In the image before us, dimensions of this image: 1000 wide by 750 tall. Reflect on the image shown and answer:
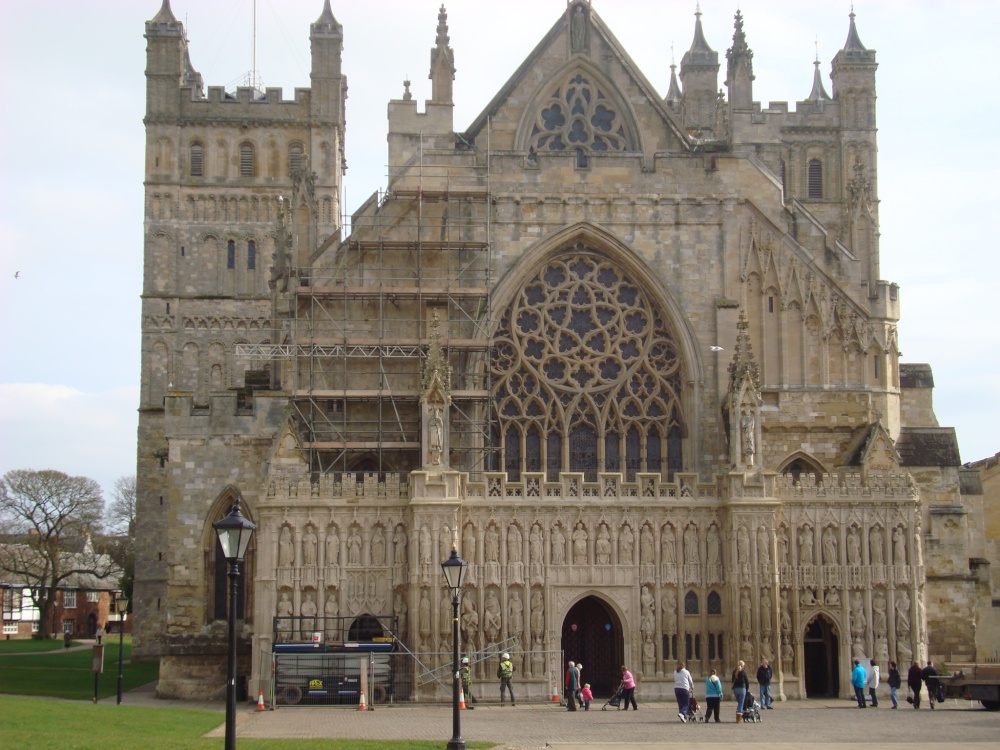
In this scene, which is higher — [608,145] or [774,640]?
[608,145]

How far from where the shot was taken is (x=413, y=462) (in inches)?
1496

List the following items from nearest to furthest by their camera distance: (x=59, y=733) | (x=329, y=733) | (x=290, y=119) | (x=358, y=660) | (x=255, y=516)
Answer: (x=59, y=733) → (x=329, y=733) → (x=358, y=660) → (x=255, y=516) → (x=290, y=119)

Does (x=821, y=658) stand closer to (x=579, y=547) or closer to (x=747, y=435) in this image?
(x=747, y=435)

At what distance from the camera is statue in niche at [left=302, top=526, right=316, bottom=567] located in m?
34.8

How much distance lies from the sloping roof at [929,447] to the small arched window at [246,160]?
33168 mm

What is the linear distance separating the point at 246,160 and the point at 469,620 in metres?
33.9

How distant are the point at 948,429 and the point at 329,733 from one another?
70.1 feet

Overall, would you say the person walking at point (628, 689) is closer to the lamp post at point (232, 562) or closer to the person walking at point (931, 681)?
the person walking at point (931, 681)

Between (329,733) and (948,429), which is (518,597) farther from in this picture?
(948,429)

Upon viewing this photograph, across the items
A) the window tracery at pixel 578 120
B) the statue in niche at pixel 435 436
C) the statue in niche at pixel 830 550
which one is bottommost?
the statue in niche at pixel 830 550

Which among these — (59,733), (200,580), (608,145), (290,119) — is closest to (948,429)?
(608,145)

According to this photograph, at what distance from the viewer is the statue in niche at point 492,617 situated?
3453 cm

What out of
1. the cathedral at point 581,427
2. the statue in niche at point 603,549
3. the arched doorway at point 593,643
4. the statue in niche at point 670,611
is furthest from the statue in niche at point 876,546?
the arched doorway at point 593,643

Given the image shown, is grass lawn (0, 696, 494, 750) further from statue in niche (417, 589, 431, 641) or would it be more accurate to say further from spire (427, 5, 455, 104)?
spire (427, 5, 455, 104)
